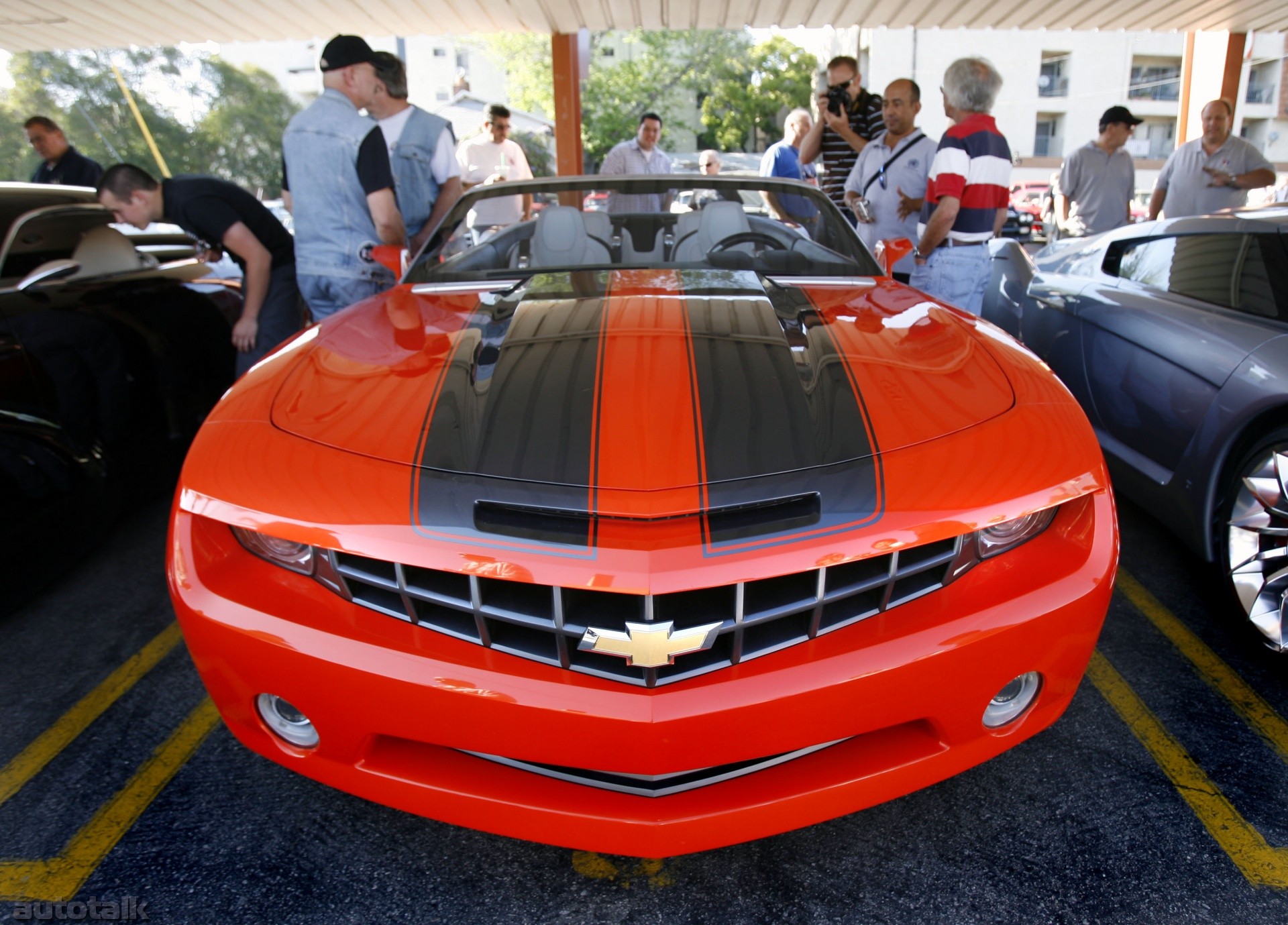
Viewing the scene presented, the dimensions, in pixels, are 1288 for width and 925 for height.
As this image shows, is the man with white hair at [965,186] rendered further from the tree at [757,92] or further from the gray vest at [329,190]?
the tree at [757,92]

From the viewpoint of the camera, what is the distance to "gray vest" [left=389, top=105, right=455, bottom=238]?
359 cm

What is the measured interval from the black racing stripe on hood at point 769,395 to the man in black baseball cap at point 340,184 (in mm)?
1668

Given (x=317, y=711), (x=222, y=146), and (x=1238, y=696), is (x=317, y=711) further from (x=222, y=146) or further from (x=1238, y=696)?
(x=222, y=146)

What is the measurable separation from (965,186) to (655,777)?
3.08m

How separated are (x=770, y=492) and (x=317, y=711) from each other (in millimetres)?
859

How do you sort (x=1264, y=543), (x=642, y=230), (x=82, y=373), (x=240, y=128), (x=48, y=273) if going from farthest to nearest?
(x=240, y=128) < (x=642, y=230) < (x=82, y=373) < (x=48, y=273) < (x=1264, y=543)

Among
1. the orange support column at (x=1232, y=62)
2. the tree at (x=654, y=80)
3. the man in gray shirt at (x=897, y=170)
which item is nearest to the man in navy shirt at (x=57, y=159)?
the man in gray shirt at (x=897, y=170)

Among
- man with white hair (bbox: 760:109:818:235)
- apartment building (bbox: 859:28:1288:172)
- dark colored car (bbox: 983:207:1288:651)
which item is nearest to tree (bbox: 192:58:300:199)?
apartment building (bbox: 859:28:1288:172)

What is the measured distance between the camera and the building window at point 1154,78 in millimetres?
33438

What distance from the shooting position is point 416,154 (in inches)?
143

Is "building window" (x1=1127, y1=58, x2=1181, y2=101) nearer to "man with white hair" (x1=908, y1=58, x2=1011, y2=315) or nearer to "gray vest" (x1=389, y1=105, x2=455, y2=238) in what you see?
"man with white hair" (x1=908, y1=58, x2=1011, y2=315)

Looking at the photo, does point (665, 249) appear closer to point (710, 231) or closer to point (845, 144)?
point (710, 231)

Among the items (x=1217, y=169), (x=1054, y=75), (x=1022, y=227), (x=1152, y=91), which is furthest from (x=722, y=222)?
(x=1152, y=91)

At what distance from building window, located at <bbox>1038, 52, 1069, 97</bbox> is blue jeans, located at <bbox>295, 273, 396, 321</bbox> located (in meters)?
37.2
